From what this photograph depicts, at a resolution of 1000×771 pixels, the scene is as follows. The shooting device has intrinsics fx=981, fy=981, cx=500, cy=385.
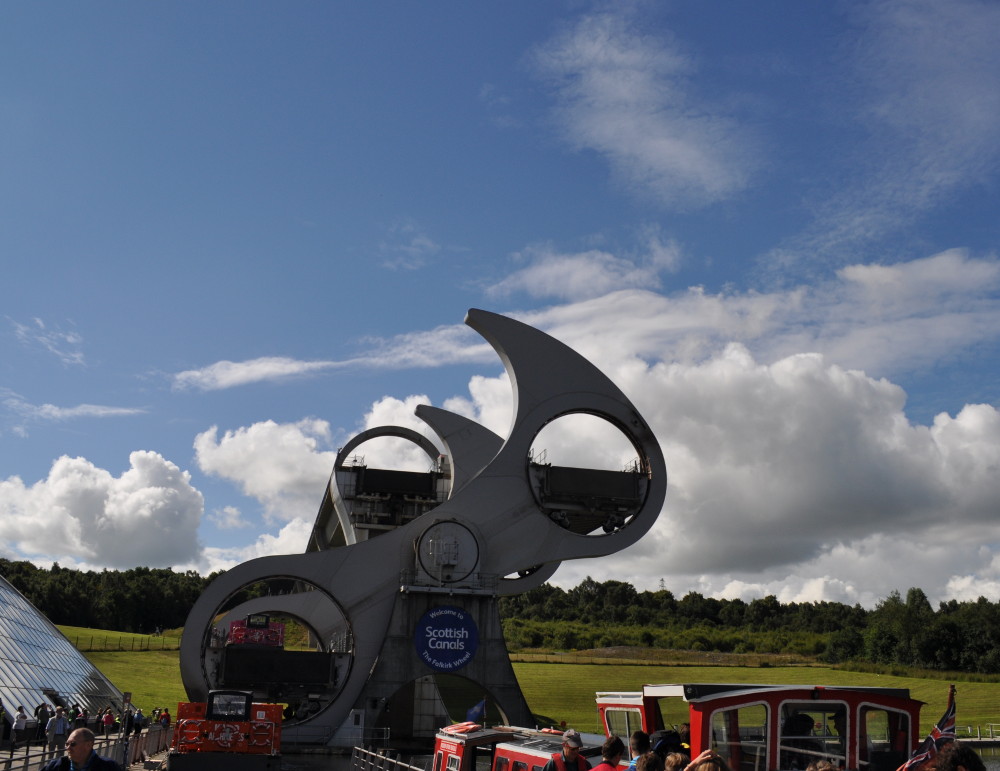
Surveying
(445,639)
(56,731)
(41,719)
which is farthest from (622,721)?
(41,719)

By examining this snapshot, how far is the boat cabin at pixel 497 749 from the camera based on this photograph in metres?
13.4

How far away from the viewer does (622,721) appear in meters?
14.0

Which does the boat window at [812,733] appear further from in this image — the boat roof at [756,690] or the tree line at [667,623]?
the tree line at [667,623]

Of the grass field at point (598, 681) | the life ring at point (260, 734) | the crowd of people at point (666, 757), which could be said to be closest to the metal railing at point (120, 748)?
the life ring at point (260, 734)

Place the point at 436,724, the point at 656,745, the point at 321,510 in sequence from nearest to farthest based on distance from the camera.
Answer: the point at 656,745 < the point at 436,724 < the point at 321,510

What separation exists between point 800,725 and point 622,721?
3.21m

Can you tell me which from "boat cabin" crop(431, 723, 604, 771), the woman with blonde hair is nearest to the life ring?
"boat cabin" crop(431, 723, 604, 771)

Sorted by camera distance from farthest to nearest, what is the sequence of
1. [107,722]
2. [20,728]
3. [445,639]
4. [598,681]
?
1. [598,681]
2. [445,639]
3. [107,722]
4. [20,728]

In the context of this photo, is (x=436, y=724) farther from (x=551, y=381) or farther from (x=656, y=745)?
(x=656, y=745)

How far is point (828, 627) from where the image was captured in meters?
118

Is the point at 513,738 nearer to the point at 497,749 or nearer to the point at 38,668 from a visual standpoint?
the point at 497,749

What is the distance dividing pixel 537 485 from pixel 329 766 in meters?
12.9

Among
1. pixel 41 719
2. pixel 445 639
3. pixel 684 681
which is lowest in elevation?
pixel 684 681

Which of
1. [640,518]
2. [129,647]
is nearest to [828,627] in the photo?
[129,647]
